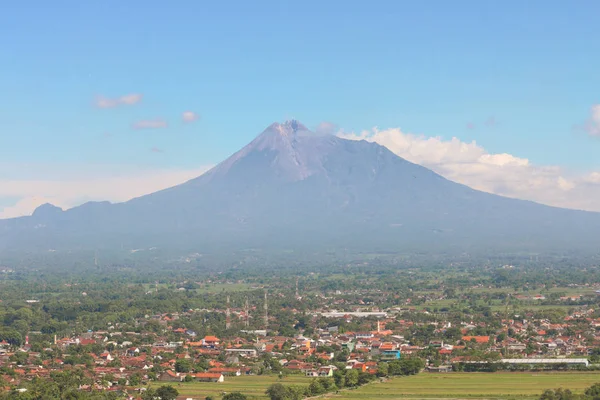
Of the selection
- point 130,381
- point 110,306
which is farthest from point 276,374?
point 110,306

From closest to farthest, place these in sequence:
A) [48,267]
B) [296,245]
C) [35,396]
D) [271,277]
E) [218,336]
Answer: [35,396] → [218,336] → [271,277] → [48,267] → [296,245]

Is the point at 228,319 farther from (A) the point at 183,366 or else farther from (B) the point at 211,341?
(A) the point at 183,366

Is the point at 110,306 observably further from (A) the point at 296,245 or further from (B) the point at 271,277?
(A) the point at 296,245

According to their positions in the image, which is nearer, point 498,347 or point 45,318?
point 498,347

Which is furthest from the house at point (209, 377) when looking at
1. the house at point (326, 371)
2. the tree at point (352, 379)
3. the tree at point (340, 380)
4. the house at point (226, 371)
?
the tree at point (352, 379)

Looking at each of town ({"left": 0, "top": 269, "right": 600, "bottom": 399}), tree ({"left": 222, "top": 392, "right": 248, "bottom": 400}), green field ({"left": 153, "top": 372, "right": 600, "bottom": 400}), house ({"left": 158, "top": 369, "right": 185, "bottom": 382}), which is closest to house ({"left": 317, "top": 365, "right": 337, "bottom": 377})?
town ({"left": 0, "top": 269, "right": 600, "bottom": 399})

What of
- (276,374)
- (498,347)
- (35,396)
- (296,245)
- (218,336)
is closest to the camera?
(35,396)

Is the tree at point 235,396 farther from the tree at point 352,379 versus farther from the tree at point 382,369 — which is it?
the tree at point 382,369
